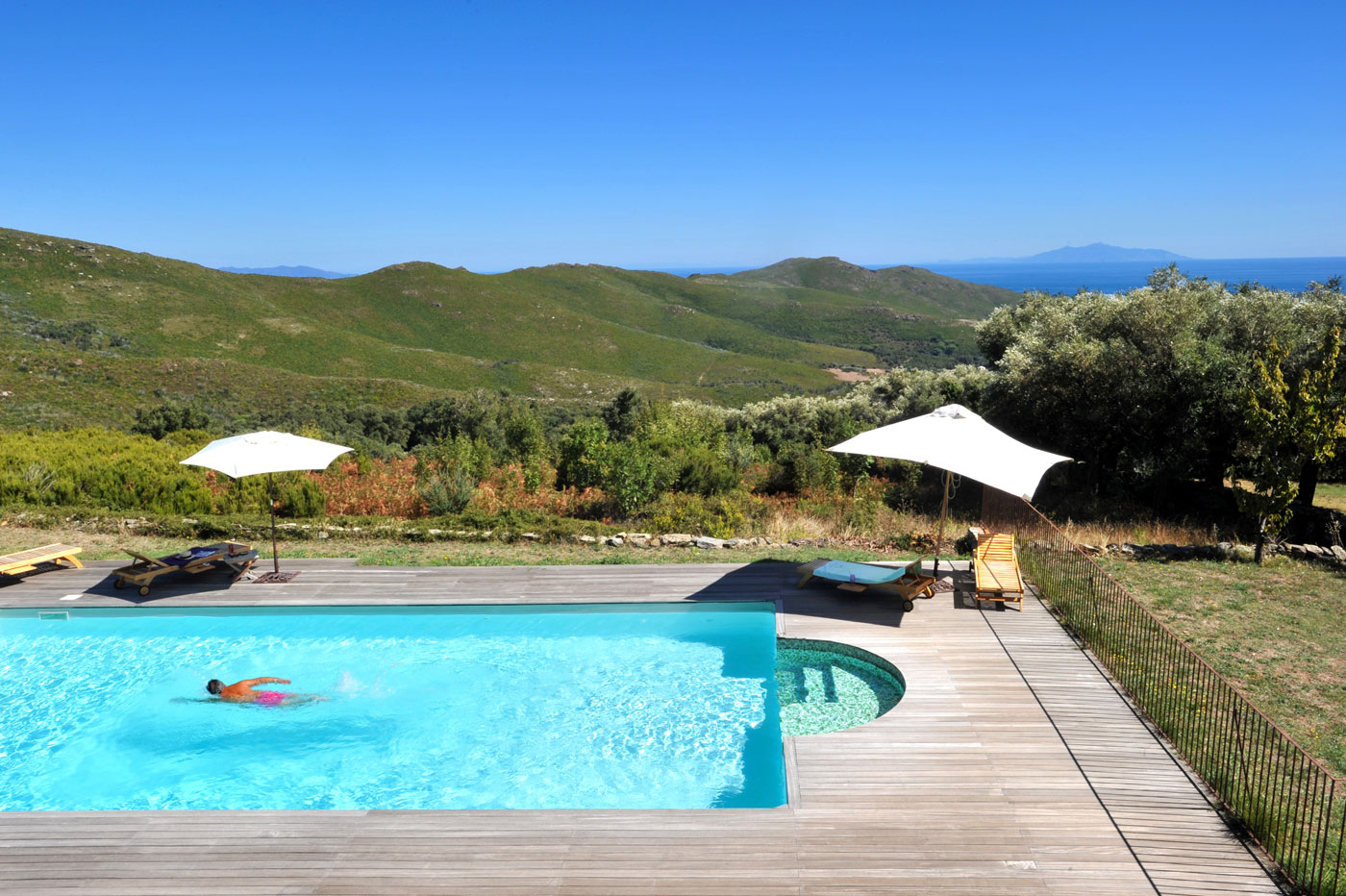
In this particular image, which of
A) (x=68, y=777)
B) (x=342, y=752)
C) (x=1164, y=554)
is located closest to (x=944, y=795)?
(x=342, y=752)

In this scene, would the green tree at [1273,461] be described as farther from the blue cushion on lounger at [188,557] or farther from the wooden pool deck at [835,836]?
the blue cushion on lounger at [188,557]

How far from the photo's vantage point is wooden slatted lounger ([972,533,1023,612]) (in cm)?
970

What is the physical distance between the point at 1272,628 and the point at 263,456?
500 inches

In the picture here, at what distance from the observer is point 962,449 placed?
9453 mm

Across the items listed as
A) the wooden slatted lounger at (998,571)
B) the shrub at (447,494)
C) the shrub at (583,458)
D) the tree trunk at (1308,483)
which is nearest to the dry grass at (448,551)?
the shrub at (447,494)

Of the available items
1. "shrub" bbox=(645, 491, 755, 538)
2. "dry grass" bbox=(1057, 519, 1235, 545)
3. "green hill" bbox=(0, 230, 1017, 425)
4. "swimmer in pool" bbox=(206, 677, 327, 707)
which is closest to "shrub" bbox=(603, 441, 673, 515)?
"shrub" bbox=(645, 491, 755, 538)

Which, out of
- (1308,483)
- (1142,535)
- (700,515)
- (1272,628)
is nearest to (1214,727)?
(1272,628)

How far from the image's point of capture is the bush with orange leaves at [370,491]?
49.5ft

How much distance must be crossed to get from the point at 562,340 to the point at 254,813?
299 feet

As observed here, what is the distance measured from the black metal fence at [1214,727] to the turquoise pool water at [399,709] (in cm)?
333

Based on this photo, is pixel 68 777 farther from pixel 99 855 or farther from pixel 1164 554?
pixel 1164 554

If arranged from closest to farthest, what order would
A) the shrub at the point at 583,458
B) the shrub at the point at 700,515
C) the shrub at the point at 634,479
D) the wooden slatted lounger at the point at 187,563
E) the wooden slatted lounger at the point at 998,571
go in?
the wooden slatted lounger at the point at 998,571 < the wooden slatted lounger at the point at 187,563 < the shrub at the point at 700,515 < the shrub at the point at 634,479 < the shrub at the point at 583,458

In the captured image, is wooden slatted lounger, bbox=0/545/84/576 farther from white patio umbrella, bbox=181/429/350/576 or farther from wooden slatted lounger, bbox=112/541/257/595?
white patio umbrella, bbox=181/429/350/576

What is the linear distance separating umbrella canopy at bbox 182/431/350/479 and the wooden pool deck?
5099 millimetres
